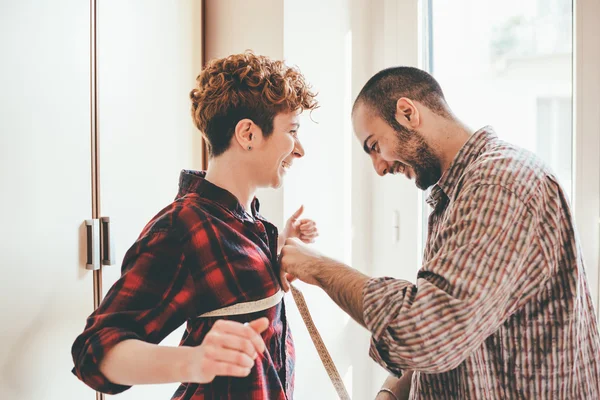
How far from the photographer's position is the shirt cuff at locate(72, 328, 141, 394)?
711 millimetres

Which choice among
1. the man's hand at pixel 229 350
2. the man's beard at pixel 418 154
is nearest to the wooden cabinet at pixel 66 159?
the man's hand at pixel 229 350

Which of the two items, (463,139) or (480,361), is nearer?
(480,361)

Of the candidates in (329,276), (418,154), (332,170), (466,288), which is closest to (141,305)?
(329,276)

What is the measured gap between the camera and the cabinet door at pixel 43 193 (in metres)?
0.92

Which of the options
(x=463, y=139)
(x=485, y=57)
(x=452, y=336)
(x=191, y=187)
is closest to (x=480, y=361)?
(x=452, y=336)

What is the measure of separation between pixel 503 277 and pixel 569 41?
1062mm

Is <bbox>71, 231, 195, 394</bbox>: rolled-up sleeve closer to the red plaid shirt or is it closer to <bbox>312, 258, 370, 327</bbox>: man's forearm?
the red plaid shirt

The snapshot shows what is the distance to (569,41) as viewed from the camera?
1.48m

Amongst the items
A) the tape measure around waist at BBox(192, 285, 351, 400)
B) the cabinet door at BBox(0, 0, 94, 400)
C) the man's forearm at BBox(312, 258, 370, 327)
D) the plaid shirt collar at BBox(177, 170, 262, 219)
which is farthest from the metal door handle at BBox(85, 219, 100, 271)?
the man's forearm at BBox(312, 258, 370, 327)

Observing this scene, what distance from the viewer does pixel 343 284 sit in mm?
883

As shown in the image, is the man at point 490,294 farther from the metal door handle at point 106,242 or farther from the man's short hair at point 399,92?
the metal door handle at point 106,242

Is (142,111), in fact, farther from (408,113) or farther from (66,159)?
(408,113)

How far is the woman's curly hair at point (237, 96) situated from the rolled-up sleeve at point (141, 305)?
261 mm

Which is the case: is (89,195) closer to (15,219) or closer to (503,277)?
(15,219)
